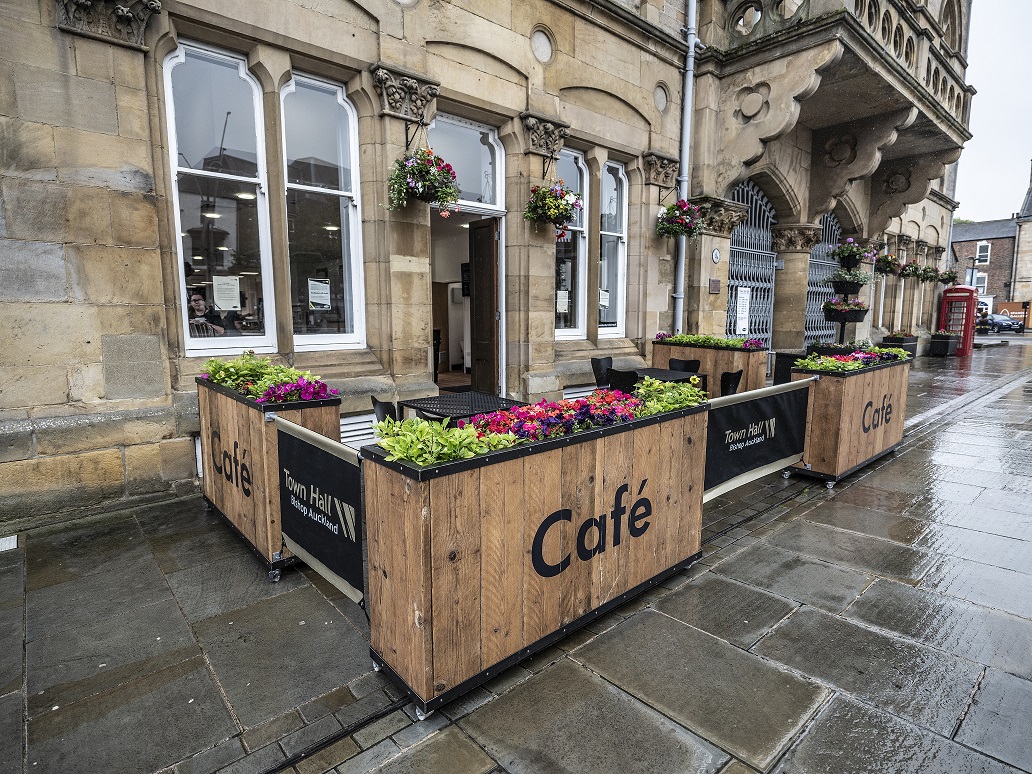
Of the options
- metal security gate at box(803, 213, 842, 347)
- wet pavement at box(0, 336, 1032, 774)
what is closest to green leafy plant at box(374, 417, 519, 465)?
wet pavement at box(0, 336, 1032, 774)

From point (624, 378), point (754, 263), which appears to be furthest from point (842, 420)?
point (754, 263)

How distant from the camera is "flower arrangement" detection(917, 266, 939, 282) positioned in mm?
19984

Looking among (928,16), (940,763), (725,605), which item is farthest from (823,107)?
(940,763)

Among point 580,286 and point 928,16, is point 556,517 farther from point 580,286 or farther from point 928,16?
point 928,16

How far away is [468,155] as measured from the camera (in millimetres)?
8102

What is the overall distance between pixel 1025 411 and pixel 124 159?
14191 millimetres

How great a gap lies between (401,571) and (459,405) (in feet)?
9.30

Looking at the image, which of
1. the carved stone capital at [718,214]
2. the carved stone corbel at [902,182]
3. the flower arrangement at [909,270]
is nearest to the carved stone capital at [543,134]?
the carved stone capital at [718,214]

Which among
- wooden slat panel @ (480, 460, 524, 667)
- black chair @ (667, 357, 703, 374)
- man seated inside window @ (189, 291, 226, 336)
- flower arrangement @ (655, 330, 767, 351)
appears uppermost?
man seated inside window @ (189, 291, 226, 336)

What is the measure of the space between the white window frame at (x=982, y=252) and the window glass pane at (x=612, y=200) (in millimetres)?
62674

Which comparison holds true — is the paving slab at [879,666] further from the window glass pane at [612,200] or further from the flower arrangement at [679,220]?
the window glass pane at [612,200]

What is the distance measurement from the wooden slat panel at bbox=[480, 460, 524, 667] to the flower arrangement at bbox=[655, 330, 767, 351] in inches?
276

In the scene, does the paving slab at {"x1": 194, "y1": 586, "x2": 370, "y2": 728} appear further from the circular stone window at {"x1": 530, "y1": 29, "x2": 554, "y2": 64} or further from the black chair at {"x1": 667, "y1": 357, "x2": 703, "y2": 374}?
the circular stone window at {"x1": 530, "y1": 29, "x2": 554, "y2": 64}

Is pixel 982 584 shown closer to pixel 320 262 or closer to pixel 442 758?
pixel 442 758
